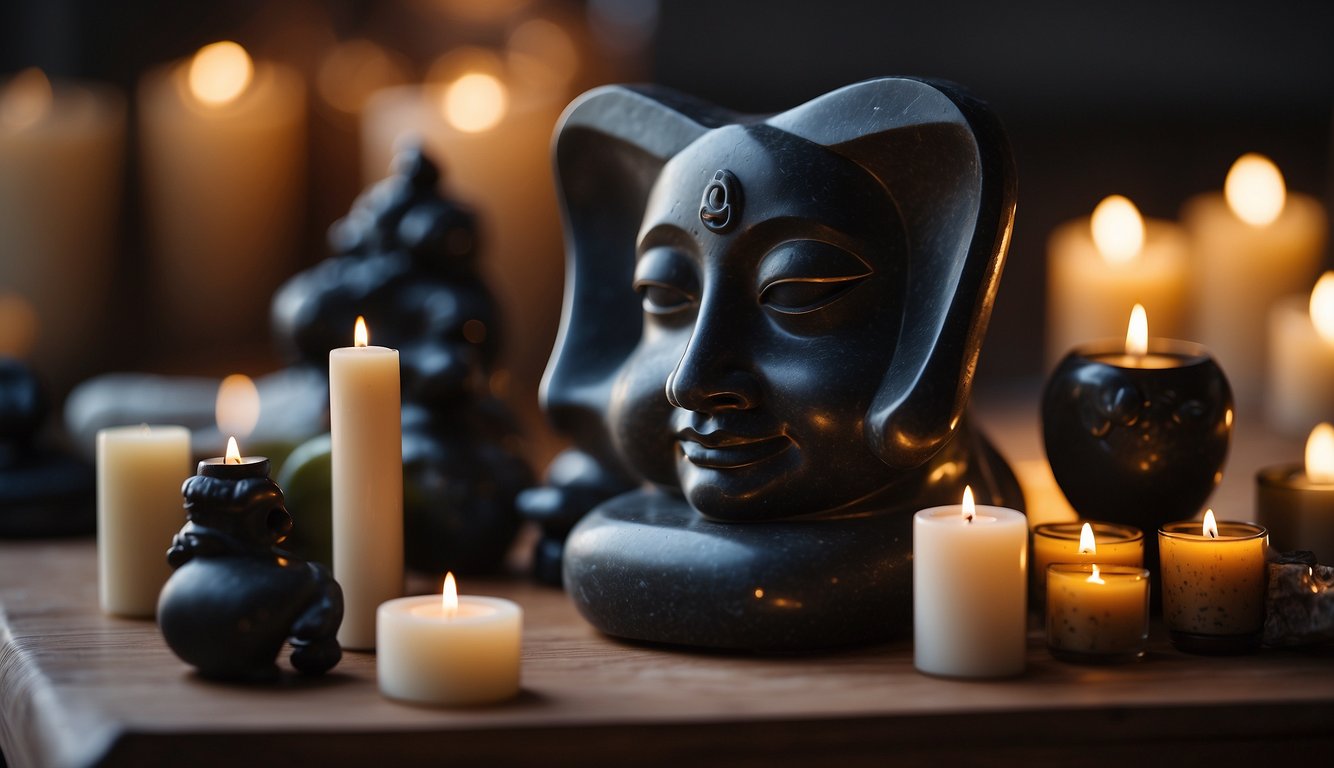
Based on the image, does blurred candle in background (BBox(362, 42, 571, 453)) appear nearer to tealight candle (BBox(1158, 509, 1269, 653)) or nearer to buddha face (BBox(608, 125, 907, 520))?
buddha face (BBox(608, 125, 907, 520))

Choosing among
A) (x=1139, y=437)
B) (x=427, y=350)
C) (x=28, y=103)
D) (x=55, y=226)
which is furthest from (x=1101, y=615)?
(x=28, y=103)

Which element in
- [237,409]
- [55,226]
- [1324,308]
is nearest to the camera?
[237,409]

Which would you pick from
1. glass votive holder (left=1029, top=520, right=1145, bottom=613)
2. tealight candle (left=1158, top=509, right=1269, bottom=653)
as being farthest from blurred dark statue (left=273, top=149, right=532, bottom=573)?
tealight candle (left=1158, top=509, right=1269, bottom=653)

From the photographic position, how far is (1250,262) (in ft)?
6.99

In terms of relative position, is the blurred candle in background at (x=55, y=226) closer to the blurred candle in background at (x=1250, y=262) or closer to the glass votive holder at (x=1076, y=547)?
the glass votive holder at (x=1076, y=547)

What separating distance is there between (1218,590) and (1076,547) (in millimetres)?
95

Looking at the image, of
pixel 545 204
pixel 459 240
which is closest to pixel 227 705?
pixel 459 240

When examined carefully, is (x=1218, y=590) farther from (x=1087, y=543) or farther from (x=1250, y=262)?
(x=1250, y=262)

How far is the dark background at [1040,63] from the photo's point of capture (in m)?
2.48

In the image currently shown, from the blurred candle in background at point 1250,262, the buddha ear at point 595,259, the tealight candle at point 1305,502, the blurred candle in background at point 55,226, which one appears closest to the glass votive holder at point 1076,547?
the tealight candle at point 1305,502

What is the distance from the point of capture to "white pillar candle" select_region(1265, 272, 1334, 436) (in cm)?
189

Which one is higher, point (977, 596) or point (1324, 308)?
point (1324, 308)

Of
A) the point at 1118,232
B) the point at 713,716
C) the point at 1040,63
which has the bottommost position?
the point at 713,716

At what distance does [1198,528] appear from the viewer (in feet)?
3.62
